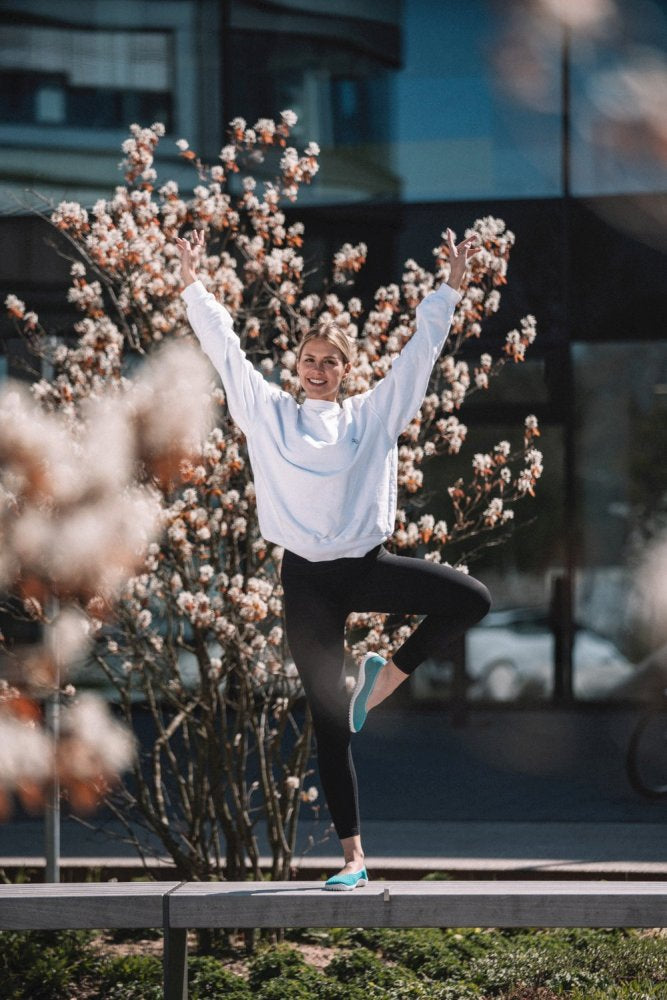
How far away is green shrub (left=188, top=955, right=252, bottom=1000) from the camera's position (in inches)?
183

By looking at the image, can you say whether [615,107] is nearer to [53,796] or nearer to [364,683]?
[53,796]

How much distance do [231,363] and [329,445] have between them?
368mm

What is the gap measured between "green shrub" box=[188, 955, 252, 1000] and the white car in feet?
21.4

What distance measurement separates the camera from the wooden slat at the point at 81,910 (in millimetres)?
3857

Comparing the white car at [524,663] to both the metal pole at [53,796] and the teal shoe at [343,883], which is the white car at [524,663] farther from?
the teal shoe at [343,883]

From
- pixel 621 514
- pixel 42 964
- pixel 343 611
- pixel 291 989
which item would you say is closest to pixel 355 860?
pixel 343 611

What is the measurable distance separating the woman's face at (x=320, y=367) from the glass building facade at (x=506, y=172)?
700cm

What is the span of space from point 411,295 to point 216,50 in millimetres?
6002

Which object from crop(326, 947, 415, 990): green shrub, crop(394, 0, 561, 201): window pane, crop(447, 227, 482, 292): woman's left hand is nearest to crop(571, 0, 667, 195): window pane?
crop(394, 0, 561, 201): window pane

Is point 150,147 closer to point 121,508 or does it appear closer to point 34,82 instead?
point 121,508

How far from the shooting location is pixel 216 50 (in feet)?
36.1

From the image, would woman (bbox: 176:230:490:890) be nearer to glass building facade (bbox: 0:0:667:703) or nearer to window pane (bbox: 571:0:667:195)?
glass building facade (bbox: 0:0:667:703)

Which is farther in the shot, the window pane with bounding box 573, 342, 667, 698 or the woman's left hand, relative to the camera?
the window pane with bounding box 573, 342, 667, 698

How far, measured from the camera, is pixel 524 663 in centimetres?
1130
